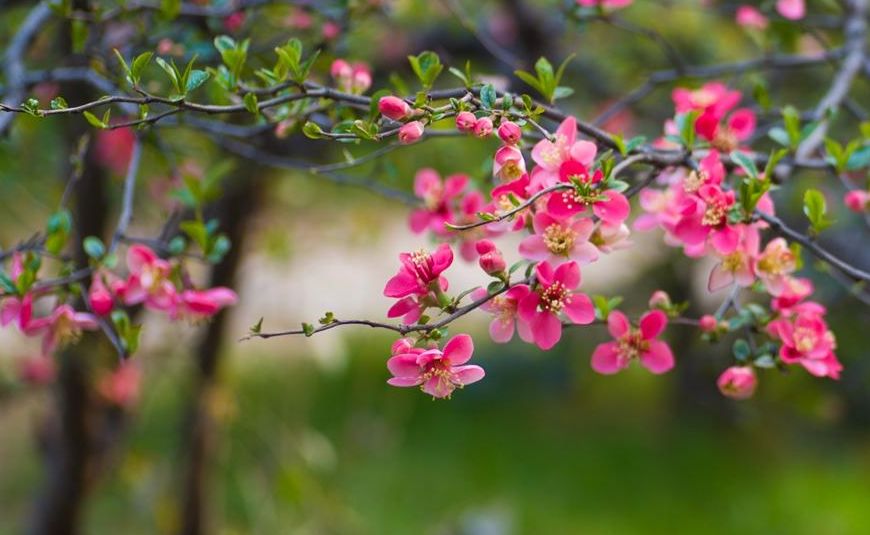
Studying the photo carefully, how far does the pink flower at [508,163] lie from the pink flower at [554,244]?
1.3 inches

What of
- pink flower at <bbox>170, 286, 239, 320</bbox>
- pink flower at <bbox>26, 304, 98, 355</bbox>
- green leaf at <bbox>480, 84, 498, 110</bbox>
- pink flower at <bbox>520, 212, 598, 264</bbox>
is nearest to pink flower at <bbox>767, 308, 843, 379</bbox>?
pink flower at <bbox>520, 212, 598, 264</bbox>

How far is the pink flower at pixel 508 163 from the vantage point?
66 centimetres

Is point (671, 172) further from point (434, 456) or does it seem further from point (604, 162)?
point (434, 456)

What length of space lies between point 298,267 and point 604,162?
6.93 feet

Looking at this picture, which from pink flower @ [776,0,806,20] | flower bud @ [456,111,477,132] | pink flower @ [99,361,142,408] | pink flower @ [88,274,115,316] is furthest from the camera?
pink flower @ [99,361,142,408]

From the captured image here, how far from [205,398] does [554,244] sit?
136cm

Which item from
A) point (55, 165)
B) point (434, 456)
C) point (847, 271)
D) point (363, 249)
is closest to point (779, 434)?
point (434, 456)

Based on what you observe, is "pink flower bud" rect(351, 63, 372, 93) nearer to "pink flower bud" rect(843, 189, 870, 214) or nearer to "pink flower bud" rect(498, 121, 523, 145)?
"pink flower bud" rect(498, 121, 523, 145)

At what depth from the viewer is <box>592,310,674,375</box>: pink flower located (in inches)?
30.9

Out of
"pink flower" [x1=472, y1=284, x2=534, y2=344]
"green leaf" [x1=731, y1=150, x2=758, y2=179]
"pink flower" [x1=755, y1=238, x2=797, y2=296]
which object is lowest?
"pink flower" [x1=755, y1=238, x2=797, y2=296]

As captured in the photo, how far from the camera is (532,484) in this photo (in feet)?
8.98

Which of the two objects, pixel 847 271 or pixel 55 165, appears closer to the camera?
pixel 847 271

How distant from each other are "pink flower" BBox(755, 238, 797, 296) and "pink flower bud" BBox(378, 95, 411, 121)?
1.02 ft

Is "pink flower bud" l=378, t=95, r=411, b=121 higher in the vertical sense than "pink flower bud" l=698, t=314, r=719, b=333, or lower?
higher
